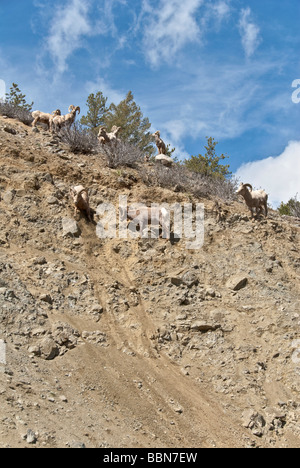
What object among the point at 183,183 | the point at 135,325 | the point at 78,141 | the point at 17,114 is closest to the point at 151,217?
the point at 183,183

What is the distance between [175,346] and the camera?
774 cm

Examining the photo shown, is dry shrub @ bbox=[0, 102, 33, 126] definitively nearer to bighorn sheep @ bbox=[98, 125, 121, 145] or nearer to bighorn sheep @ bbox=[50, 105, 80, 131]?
bighorn sheep @ bbox=[50, 105, 80, 131]

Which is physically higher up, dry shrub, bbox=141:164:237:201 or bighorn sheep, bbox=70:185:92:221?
dry shrub, bbox=141:164:237:201

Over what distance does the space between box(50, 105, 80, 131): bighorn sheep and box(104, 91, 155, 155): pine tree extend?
400cm

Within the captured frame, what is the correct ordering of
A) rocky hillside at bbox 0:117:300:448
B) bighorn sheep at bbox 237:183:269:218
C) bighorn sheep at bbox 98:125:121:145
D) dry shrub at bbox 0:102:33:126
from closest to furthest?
rocky hillside at bbox 0:117:300:448 → bighorn sheep at bbox 237:183:269:218 → bighorn sheep at bbox 98:125:121:145 → dry shrub at bbox 0:102:33:126

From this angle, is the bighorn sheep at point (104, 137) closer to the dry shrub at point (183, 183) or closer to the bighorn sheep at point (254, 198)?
the dry shrub at point (183, 183)

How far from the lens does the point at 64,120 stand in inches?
536

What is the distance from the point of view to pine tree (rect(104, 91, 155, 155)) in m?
17.9

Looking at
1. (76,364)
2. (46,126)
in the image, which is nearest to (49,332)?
(76,364)

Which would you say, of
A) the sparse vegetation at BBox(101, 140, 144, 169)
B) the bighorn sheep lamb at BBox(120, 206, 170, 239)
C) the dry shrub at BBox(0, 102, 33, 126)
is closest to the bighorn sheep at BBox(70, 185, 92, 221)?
the bighorn sheep lamb at BBox(120, 206, 170, 239)

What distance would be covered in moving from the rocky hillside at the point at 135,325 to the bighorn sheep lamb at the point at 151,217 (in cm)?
45

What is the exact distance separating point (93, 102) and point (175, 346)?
13.8 meters

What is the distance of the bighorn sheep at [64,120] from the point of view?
13.5 meters

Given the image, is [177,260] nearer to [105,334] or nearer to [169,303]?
[169,303]
